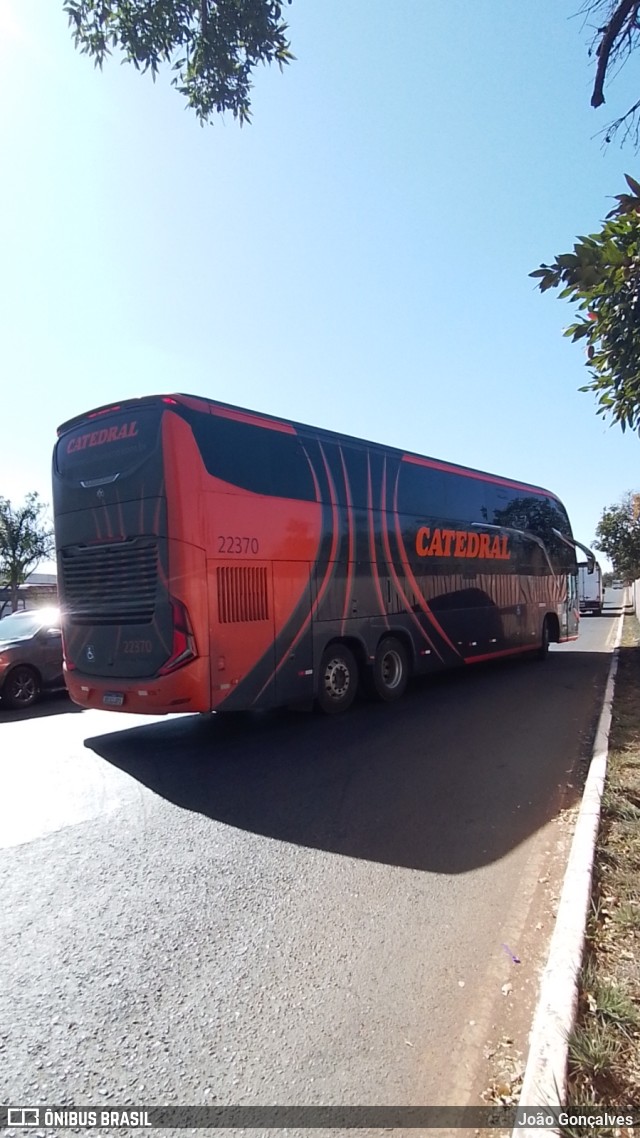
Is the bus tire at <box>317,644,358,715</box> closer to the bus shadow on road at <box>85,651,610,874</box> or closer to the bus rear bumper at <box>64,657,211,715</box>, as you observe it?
the bus shadow on road at <box>85,651,610,874</box>

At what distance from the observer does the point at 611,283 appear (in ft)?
12.4

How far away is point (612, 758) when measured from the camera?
628cm

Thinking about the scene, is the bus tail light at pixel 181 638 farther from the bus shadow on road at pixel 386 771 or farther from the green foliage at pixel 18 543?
the green foliage at pixel 18 543

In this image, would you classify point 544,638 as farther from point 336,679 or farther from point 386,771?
point 386,771

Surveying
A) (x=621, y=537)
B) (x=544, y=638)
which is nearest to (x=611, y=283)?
(x=544, y=638)

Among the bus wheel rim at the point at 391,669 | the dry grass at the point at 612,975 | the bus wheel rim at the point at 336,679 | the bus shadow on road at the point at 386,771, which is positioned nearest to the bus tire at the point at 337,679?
the bus wheel rim at the point at 336,679

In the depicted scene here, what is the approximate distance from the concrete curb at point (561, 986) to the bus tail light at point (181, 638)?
397 centimetres

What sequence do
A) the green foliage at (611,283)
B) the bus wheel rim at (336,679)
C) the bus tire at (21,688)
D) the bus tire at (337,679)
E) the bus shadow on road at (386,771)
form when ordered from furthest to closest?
the bus tire at (21,688), the bus wheel rim at (336,679), the bus tire at (337,679), the bus shadow on road at (386,771), the green foliage at (611,283)

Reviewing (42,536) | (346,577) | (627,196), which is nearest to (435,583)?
(346,577)

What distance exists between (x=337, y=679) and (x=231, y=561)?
275 centimetres

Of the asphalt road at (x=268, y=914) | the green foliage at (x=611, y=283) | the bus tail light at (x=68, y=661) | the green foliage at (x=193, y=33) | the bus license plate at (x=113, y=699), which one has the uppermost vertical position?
the green foliage at (x=193, y=33)

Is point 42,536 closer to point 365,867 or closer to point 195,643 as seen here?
point 195,643

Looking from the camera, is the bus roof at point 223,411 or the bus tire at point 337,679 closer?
the bus roof at point 223,411

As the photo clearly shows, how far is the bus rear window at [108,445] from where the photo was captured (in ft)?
22.6
